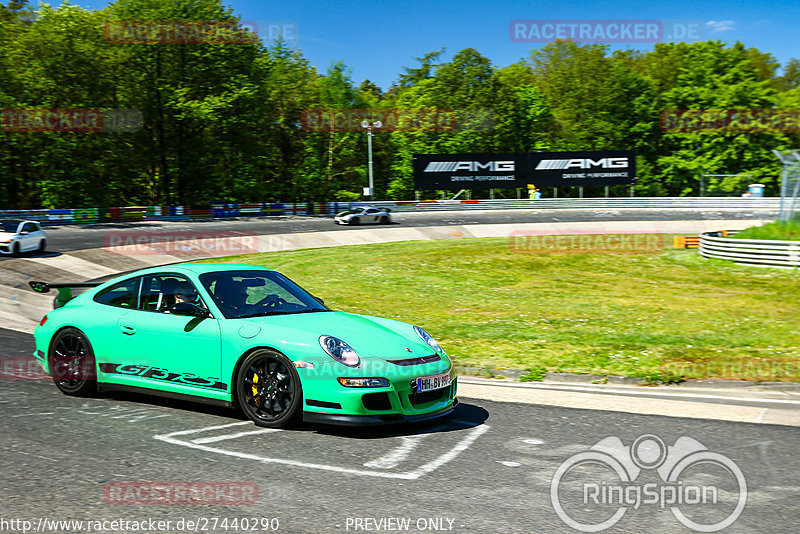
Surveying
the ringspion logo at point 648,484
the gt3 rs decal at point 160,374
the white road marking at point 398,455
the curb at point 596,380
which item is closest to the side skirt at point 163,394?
the gt3 rs decal at point 160,374

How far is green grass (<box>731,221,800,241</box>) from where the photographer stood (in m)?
23.0

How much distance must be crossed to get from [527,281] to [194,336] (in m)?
14.6

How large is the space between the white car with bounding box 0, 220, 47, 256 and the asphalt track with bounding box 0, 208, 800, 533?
62.2ft

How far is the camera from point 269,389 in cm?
625

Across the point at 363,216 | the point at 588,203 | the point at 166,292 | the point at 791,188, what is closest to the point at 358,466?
the point at 166,292

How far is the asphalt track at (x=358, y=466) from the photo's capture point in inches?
168

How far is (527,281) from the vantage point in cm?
2016

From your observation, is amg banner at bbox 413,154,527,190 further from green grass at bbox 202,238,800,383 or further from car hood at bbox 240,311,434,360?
car hood at bbox 240,311,434,360

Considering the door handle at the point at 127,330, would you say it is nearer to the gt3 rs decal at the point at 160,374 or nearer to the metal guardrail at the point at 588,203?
the gt3 rs decal at the point at 160,374

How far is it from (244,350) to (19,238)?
2163cm

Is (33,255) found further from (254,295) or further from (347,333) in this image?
(347,333)

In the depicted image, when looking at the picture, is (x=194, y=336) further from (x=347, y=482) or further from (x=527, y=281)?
(x=527, y=281)

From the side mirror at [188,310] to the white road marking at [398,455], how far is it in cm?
220

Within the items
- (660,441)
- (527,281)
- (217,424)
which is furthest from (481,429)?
(527,281)
